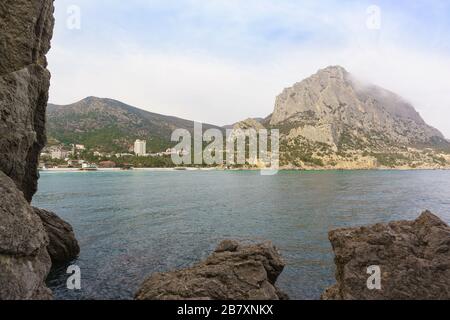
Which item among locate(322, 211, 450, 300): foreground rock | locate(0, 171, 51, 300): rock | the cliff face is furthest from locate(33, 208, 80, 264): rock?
locate(322, 211, 450, 300): foreground rock

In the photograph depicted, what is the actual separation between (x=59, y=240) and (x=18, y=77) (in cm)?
1413

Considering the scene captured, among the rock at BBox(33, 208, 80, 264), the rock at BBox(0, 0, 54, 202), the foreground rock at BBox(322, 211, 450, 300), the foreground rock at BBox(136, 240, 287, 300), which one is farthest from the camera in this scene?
the rock at BBox(33, 208, 80, 264)

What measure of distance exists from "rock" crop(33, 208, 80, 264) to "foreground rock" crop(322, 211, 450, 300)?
20129 millimetres

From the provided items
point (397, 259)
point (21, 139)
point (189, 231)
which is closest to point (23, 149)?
point (21, 139)

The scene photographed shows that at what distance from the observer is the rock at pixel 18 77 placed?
1669cm

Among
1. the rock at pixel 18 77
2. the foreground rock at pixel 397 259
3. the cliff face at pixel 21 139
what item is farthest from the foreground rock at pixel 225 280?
the rock at pixel 18 77

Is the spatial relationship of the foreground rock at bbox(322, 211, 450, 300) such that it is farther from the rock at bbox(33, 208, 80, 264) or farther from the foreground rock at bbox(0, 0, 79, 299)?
the rock at bbox(33, 208, 80, 264)

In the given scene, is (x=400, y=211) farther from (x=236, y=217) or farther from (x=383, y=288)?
(x=383, y=288)

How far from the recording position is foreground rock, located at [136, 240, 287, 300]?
1345 cm

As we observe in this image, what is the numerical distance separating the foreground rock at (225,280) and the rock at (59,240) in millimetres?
13652

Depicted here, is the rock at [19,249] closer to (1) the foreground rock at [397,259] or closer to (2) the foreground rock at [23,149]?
(2) the foreground rock at [23,149]

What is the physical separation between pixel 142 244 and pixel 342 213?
30.9 metres

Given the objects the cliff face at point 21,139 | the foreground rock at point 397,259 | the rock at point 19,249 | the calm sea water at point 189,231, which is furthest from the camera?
the calm sea water at point 189,231

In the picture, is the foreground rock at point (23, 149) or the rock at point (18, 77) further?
the rock at point (18, 77)
